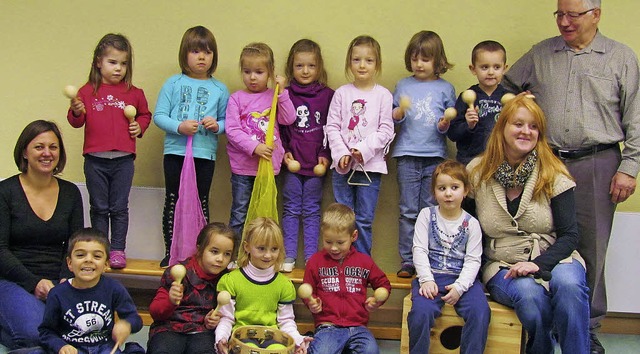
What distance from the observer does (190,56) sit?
3879 mm

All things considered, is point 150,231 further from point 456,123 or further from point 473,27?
point 473,27

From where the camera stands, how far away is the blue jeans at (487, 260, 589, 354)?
314cm

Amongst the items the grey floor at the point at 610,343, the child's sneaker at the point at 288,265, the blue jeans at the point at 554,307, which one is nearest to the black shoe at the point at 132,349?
the grey floor at the point at 610,343

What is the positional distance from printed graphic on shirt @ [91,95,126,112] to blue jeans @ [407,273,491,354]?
1.82 metres

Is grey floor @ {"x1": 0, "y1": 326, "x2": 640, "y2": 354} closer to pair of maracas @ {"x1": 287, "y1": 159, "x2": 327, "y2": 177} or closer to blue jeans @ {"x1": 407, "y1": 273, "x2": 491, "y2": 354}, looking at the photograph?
blue jeans @ {"x1": 407, "y1": 273, "x2": 491, "y2": 354}

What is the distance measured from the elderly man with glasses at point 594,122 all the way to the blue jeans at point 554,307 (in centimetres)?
43

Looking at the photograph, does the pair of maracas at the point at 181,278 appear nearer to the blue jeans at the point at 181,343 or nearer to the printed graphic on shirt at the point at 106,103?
the blue jeans at the point at 181,343

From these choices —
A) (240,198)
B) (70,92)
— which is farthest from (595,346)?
(70,92)

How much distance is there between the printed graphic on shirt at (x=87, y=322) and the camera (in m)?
3.05

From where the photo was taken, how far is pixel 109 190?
3893mm

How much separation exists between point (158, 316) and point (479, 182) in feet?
5.21

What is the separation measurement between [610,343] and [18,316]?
3.00m

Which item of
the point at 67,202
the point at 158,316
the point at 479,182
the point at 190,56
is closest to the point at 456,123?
the point at 479,182

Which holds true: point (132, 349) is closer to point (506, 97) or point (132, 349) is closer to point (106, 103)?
point (106, 103)
